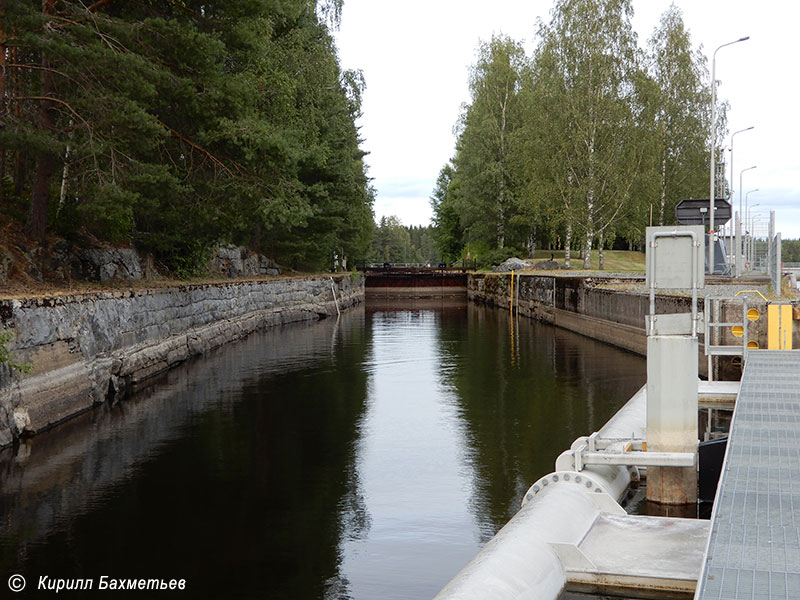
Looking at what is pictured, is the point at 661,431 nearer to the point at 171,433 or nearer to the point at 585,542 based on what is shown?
the point at 585,542

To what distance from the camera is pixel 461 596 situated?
4.77 metres

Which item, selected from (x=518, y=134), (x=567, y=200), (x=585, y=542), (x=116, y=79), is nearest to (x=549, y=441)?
(x=585, y=542)

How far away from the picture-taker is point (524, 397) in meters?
15.6

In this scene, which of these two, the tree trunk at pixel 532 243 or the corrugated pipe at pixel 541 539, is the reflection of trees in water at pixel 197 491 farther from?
the tree trunk at pixel 532 243

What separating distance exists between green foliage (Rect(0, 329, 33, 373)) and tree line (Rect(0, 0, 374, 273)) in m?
4.91

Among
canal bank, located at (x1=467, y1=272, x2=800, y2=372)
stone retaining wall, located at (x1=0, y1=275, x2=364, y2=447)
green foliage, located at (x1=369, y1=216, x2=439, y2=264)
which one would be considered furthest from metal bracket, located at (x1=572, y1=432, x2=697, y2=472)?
green foliage, located at (x1=369, y1=216, x2=439, y2=264)

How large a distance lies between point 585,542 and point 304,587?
92.3 inches

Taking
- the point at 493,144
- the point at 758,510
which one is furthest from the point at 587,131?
the point at 758,510

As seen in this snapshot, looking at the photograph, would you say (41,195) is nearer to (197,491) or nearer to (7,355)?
(7,355)

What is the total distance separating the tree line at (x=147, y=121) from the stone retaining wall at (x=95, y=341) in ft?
6.28

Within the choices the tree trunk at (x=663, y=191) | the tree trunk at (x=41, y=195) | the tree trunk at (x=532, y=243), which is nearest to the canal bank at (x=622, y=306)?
the tree trunk at (x=532, y=243)

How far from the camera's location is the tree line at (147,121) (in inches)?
601

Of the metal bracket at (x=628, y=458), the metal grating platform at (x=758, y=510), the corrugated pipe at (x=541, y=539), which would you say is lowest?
the corrugated pipe at (x=541, y=539)

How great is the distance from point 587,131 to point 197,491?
33577 millimetres
